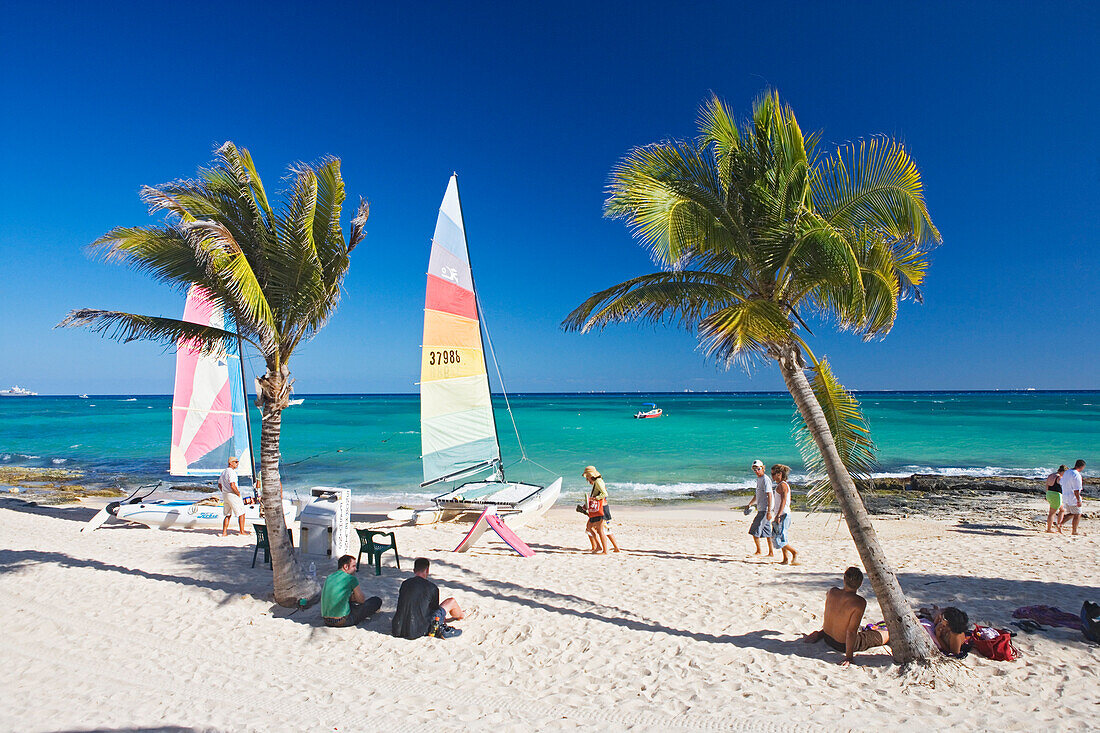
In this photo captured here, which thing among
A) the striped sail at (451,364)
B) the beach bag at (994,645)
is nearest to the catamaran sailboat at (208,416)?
the striped sail at (451,364)

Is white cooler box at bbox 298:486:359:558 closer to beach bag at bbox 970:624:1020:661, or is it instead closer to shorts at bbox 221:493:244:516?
shorts at bbox 221:493:244:516

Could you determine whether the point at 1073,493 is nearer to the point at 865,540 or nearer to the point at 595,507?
the point at 865,540

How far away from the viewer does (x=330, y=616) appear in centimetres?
557

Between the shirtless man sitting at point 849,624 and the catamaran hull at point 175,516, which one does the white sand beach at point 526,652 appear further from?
the catamaran hull at point 175,516

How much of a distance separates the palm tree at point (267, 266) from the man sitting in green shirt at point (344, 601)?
0.72m

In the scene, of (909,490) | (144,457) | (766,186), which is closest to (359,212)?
(766,186)

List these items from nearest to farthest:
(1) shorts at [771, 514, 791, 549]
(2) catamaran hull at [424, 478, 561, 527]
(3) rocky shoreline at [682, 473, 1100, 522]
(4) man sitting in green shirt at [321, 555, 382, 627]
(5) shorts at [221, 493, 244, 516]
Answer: (4) man sitting in green shirt at [321, 555, 382, 627]
(1) shorts at [771, 514, 791, 549]
(5) shorts at [221, 493, 244, 516]
(2) catamaran hull at [424, 478, 561, 527]
(3) rocky shoreline at [682, 473, 1100, 522]

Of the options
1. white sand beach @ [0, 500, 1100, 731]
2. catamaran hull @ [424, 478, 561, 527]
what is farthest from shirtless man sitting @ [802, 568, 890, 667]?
catamaran hull @ [424, 478, 561, 527]

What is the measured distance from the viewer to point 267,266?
598 centimetres

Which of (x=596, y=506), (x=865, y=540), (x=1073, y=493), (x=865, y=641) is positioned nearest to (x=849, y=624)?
(x=865, y=641)

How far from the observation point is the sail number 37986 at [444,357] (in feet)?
41.8

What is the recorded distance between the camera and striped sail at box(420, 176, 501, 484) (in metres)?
12.6

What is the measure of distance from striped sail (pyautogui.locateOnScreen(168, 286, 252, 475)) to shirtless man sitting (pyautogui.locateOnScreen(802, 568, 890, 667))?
11524mm

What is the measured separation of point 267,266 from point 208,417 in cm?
865
